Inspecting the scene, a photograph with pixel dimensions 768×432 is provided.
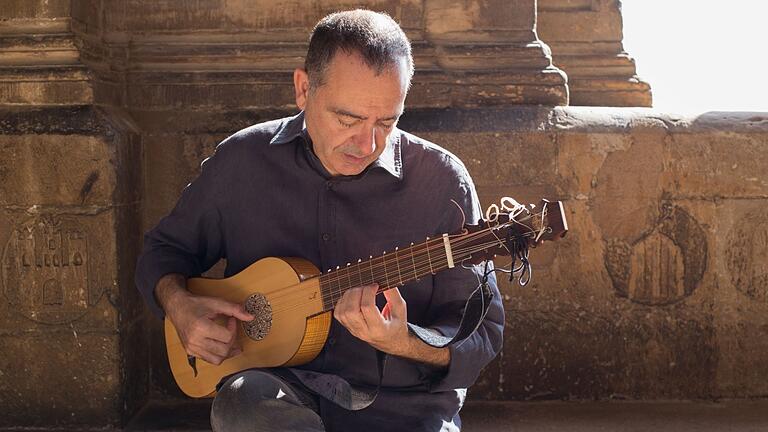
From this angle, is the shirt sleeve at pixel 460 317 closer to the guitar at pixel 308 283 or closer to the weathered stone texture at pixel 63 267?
the guitar at pixel 308 283

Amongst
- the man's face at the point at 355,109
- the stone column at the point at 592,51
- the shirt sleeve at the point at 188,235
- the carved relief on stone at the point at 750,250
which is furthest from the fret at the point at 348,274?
the stone column at the point at 592,51

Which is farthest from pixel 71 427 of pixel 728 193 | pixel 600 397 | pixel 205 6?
pixel 728 193

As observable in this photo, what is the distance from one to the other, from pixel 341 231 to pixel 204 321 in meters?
0.38

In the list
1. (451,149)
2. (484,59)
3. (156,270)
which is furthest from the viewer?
(484,59)

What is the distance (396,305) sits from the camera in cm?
216

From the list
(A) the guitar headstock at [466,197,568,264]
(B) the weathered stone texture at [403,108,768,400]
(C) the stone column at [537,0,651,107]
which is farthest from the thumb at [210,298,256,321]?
(C) the stone column at [537,0,651,107]

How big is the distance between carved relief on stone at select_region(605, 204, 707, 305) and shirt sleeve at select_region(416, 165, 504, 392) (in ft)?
4.57

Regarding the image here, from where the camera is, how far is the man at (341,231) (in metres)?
2.25

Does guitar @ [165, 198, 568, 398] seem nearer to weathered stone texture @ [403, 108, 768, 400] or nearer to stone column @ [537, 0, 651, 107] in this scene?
weathered stone texture @ [403, 108, 768, 400]

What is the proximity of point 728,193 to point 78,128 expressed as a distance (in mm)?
2240

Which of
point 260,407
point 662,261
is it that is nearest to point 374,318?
point 260,407

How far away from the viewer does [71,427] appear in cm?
363

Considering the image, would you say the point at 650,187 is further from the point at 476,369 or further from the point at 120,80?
the point at 120,80

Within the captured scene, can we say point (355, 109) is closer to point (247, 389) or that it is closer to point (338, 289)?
point (338, 289)
